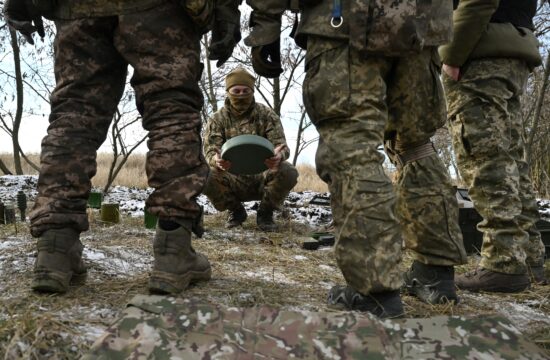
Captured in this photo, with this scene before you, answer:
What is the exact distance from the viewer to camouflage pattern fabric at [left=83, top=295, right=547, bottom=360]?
1.24 meters

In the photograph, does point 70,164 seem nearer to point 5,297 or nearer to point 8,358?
point 5,297

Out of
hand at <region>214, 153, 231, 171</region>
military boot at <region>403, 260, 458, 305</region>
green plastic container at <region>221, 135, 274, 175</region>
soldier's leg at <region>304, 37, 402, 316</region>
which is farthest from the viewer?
hand at <region>214, 153, 231, 171</region>

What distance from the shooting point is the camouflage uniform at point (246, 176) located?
14.3 feet

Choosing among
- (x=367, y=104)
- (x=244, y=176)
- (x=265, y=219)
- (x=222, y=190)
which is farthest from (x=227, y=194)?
(x=367, y=104)

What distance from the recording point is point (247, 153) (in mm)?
3934

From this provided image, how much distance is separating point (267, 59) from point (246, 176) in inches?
103

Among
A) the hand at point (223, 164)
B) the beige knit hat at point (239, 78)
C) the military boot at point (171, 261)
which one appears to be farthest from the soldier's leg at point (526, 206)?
the beige knit hat at point (239, 78)

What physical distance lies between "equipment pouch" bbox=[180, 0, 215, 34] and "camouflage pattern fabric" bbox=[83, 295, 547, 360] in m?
1.10

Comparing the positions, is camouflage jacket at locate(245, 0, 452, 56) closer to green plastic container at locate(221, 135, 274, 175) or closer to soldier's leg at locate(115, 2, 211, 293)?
soldier's leg at locate(115, 2, 211, 293)

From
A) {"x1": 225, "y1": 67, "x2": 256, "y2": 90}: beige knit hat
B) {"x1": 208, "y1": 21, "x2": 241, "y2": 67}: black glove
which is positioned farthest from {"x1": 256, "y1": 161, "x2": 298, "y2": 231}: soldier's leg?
{"x1": 208, "y1": 21, "x2": 241, "y2": 67}: black glove

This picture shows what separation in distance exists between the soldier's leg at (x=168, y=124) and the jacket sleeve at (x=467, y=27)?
119 centimetres

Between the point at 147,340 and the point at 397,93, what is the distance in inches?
49.2

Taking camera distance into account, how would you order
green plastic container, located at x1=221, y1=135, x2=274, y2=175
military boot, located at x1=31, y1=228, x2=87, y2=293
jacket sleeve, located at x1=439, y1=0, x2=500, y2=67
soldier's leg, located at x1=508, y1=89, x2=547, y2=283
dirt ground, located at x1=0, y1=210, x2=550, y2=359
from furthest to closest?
green plastic container, located at x1=221, y1=135, x2=274, y2=175 < soldier's leg, located at x1=508, y1=89, x2=547, y2=283 < jacket sleeve, located at x1=439, y1=0, x2=500, y2=67 < military boot, located at x1=31, y1=228, x2=87, y2=293 < dirt ground, located at x1=0, y1=210, x2=550, y2=359

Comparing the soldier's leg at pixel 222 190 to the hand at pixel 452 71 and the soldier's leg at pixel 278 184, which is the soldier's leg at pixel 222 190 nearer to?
the soldier's leg at pixel 278 184
